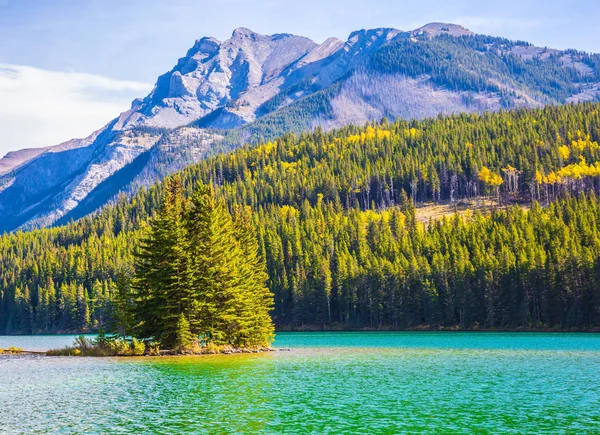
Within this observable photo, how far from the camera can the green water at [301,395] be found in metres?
33.3

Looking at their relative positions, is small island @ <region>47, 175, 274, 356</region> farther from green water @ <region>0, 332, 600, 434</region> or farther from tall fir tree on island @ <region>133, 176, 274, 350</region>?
green water @ <region>0, 332, 600, 434</region>

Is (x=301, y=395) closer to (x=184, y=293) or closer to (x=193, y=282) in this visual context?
(x=184, y=293)

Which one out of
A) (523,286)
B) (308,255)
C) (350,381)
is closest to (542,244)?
(523,286)

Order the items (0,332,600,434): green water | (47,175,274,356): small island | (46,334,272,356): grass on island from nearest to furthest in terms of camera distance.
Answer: (0,332,600,434): green water
(46,334,272,356): grass on island
(47,175,274,356): small island

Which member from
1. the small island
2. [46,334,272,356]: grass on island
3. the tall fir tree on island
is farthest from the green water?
the tall fir tree on island

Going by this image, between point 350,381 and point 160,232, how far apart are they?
1317 inches

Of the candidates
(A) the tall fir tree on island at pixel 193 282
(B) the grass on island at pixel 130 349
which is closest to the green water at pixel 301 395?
(B) the grass on island at pixel 130 349

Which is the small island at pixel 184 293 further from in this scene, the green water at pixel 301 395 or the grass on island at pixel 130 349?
the green water at pixel 301 395

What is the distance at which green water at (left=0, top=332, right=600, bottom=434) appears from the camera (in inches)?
1313

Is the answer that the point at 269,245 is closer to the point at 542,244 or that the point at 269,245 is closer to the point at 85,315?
the point at 85,315

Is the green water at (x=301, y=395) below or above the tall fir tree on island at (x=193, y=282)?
below

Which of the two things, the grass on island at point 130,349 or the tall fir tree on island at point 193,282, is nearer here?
the grass on island at point 130,349

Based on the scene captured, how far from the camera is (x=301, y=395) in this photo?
43.2 metres

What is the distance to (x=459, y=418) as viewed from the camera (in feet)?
115
